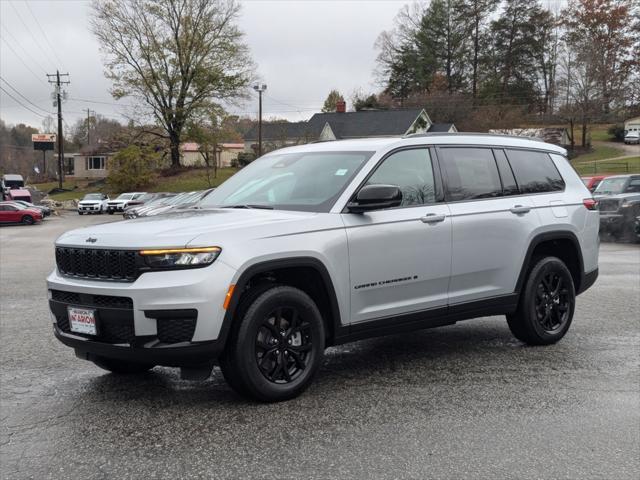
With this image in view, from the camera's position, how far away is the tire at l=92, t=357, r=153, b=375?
5.28m

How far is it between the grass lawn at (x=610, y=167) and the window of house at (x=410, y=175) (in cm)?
4821

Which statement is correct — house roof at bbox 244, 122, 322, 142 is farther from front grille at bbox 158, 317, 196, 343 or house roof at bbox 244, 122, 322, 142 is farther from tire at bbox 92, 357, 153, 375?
front grille at bbox 158, 317, 196, 343

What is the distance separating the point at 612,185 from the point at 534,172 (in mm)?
14702

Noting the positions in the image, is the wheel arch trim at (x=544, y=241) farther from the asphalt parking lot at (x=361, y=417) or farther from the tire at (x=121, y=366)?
the tire at (x=121, y=366)

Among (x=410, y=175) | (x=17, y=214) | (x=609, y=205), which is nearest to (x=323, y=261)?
(x=410, y=175)

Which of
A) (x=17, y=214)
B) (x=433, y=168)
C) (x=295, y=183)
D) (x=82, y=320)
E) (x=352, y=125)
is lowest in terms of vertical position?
(x=17, y=214)

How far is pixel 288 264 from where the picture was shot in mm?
4645

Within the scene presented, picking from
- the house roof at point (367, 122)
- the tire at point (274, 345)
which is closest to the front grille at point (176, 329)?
the tire at point (274, 345)

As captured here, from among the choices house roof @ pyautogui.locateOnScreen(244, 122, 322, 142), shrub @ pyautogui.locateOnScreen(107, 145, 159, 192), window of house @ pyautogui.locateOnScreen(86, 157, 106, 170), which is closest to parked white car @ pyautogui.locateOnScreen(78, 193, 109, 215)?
shrub @ pyautogui.locateOnScreen(107, 145, 159, 192)

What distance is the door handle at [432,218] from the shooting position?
5.45m

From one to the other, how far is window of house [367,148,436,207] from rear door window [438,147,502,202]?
187 mm

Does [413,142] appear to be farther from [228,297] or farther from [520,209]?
[228,297]

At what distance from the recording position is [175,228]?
4.48m

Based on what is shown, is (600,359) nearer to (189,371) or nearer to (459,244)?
(459,244)
